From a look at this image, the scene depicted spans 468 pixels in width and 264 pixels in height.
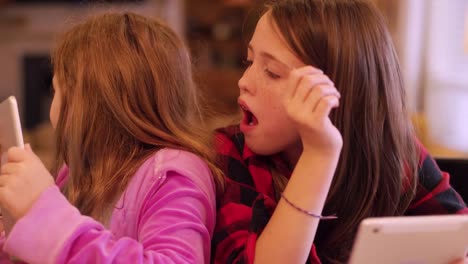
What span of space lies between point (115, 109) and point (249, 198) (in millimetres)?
233

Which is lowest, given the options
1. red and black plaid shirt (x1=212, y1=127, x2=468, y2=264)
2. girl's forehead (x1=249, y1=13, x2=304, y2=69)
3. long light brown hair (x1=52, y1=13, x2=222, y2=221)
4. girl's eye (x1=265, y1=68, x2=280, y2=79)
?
red and black plaid shirt (x1=212, y1=127, x2=468, y2=264)

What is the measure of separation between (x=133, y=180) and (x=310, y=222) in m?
0.28

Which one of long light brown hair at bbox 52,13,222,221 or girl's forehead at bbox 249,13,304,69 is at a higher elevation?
girl's forehead at bbox 249,13,304,69

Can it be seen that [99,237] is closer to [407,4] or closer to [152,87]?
[152,87]

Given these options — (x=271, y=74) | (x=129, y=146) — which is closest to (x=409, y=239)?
(x=271, y=74)

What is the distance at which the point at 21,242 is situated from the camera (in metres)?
0.78

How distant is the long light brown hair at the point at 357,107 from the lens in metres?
0.90

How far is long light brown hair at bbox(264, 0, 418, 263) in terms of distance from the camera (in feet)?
2.96

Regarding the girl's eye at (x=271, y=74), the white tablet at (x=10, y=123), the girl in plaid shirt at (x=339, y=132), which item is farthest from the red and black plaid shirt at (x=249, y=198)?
the white tablet at (x=10, y=123)

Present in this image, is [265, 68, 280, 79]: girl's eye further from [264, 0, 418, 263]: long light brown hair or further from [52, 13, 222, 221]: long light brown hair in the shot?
[52, 13, 222, 221]: long light brown hair

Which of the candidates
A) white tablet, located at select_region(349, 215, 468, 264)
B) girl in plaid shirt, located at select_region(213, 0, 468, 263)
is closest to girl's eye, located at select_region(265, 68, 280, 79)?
girl in plaid shirt, located at select_region(213, 0, 468, 263)

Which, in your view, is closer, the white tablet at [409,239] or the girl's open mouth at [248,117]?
the white tablet at [409,239]

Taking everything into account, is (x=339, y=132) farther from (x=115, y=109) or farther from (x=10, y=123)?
(x=10, y=123)

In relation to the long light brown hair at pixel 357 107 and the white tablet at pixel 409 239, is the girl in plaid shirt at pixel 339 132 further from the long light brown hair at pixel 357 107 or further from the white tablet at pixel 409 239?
the white tablet at pixel 409 239
